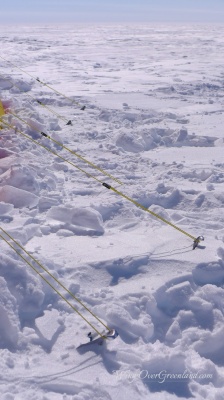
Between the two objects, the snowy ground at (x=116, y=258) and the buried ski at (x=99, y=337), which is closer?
the snowy ground at (x=116, y=258)

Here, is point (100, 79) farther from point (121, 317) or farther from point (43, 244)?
point (121, 317)

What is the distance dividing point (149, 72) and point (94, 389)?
11906 millimetres

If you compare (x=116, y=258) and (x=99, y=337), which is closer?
(x=99, y=337)

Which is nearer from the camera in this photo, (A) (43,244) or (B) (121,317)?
(B) (121,317)

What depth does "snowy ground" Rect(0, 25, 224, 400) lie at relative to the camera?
2.29m

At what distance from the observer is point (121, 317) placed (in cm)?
262

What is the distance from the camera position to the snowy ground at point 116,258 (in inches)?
90.0

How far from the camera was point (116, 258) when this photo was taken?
3.25 meters

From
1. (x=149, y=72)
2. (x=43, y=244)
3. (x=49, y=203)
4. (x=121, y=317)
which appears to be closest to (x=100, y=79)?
(x=149, y=72)

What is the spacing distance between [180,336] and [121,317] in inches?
12.9

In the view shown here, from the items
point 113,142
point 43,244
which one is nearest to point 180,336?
point 43,244

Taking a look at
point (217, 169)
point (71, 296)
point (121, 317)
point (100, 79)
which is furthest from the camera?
point (100, 79)

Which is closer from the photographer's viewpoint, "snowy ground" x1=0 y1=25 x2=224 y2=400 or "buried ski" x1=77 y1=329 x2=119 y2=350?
"snowy ground" x1=0 y1=25 x2=224 y2=400

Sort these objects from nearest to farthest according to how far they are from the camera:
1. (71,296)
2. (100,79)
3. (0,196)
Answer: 1. (71,296)
2. (0,196)
3. (100,79)
